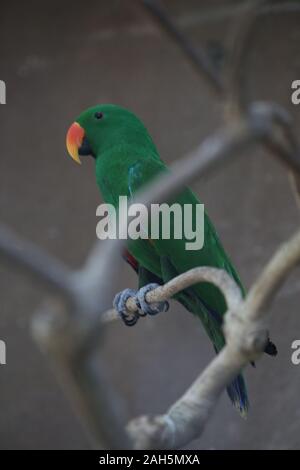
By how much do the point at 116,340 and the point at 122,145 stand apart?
126 centimetres

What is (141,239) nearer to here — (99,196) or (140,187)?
(140,187)

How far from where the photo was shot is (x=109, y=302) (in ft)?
2.92

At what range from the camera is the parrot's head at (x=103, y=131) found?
2.13 meters

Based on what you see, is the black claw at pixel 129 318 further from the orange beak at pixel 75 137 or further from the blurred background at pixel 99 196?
the blurred background at pixel 99 196

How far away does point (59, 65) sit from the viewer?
347 cm

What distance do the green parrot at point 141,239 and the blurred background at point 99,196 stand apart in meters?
0.89

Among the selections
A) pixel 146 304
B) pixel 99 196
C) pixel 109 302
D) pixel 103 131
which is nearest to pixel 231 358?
pixel 109 302

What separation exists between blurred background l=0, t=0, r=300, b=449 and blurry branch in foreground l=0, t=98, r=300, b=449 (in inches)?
72.1

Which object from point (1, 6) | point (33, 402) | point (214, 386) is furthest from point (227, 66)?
point (1, 6)

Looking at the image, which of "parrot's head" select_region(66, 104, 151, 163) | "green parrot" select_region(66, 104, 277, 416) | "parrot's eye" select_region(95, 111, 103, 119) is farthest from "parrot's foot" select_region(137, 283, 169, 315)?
"parrot's eye" select_region(95, 111, 103, 119)

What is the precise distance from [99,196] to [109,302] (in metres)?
2.44

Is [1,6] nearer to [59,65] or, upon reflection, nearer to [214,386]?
[59,65]

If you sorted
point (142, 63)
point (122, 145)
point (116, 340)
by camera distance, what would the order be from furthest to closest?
point (142, 63) < point (116, 340) < point (122, 145)

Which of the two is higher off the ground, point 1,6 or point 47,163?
point 1,6
